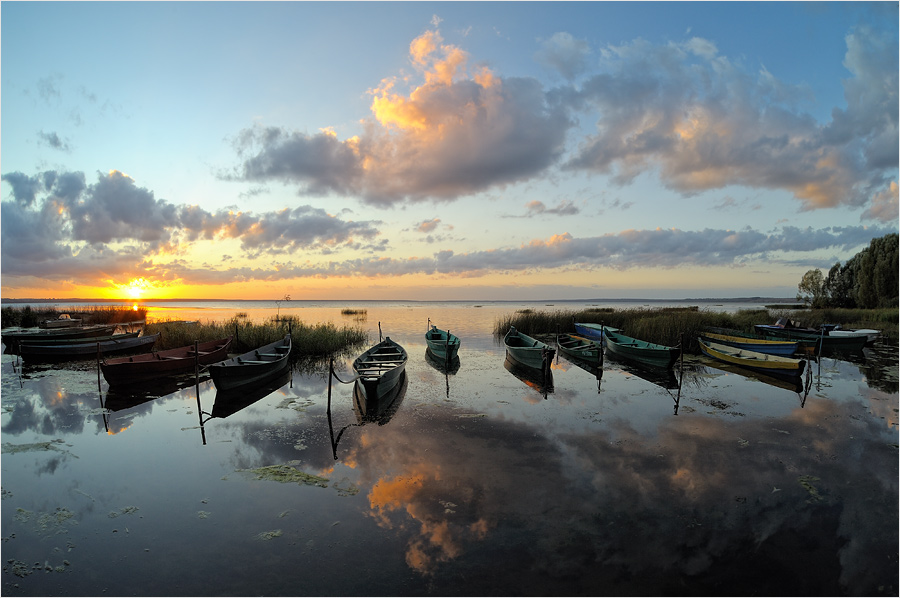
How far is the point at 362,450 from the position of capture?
10.2 metres

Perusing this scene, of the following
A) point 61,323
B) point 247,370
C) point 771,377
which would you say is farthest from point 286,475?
point 61,323

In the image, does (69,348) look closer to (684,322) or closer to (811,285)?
(684,322)

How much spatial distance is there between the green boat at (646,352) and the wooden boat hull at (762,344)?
17.9 feet

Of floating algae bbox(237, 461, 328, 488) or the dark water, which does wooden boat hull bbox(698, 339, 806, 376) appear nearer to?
the dark water

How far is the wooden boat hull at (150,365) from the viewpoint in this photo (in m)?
16.9

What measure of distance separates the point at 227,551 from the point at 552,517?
5121mm

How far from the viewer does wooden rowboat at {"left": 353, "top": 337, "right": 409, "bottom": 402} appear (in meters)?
13.9

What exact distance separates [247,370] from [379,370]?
524cm

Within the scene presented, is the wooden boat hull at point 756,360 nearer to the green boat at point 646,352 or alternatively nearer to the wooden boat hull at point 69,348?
the green boat at point 646,352

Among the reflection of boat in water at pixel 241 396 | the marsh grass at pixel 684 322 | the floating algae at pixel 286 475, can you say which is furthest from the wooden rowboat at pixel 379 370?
the marsh grass at pixel 684 322

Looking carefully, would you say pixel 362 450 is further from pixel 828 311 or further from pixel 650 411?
pixel 828 311

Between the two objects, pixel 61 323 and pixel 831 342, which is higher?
pixel 61 323

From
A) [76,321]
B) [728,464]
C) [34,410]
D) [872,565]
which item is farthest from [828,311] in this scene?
[76,321]

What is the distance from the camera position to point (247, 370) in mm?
16812
